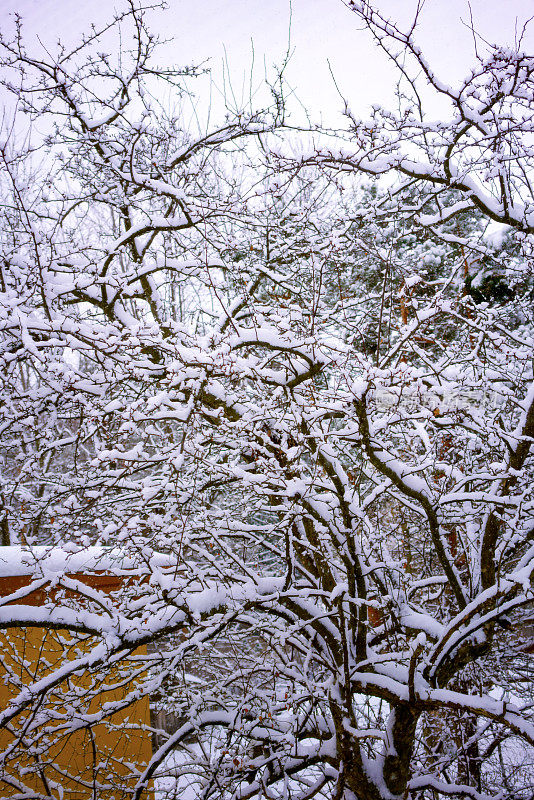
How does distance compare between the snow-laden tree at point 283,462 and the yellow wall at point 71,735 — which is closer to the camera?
the snow-laden tree at point 283,462

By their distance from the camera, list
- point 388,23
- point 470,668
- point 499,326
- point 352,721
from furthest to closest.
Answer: point 470,668, point 499,326, point 352,721, point 388,23

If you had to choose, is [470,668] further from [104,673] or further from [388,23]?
[388,23]

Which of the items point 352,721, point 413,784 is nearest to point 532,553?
point 352,721

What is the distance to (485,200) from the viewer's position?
377 cm

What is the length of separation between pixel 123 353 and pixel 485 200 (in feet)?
9.21

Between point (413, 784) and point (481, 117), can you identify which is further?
point (413, 784)

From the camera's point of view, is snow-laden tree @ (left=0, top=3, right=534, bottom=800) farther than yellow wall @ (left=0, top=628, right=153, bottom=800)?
No

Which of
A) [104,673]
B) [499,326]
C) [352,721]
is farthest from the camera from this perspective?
[499,326]

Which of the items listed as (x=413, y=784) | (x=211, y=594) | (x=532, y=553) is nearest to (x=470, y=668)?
(x=413, y=784)

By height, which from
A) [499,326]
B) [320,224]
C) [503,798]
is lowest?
[503,798]

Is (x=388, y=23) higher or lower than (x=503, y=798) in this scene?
higher

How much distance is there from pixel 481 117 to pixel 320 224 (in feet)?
8.38

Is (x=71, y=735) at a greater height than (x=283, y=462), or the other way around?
(x=283, y=462)

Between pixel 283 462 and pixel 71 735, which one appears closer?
pixel 283 462
